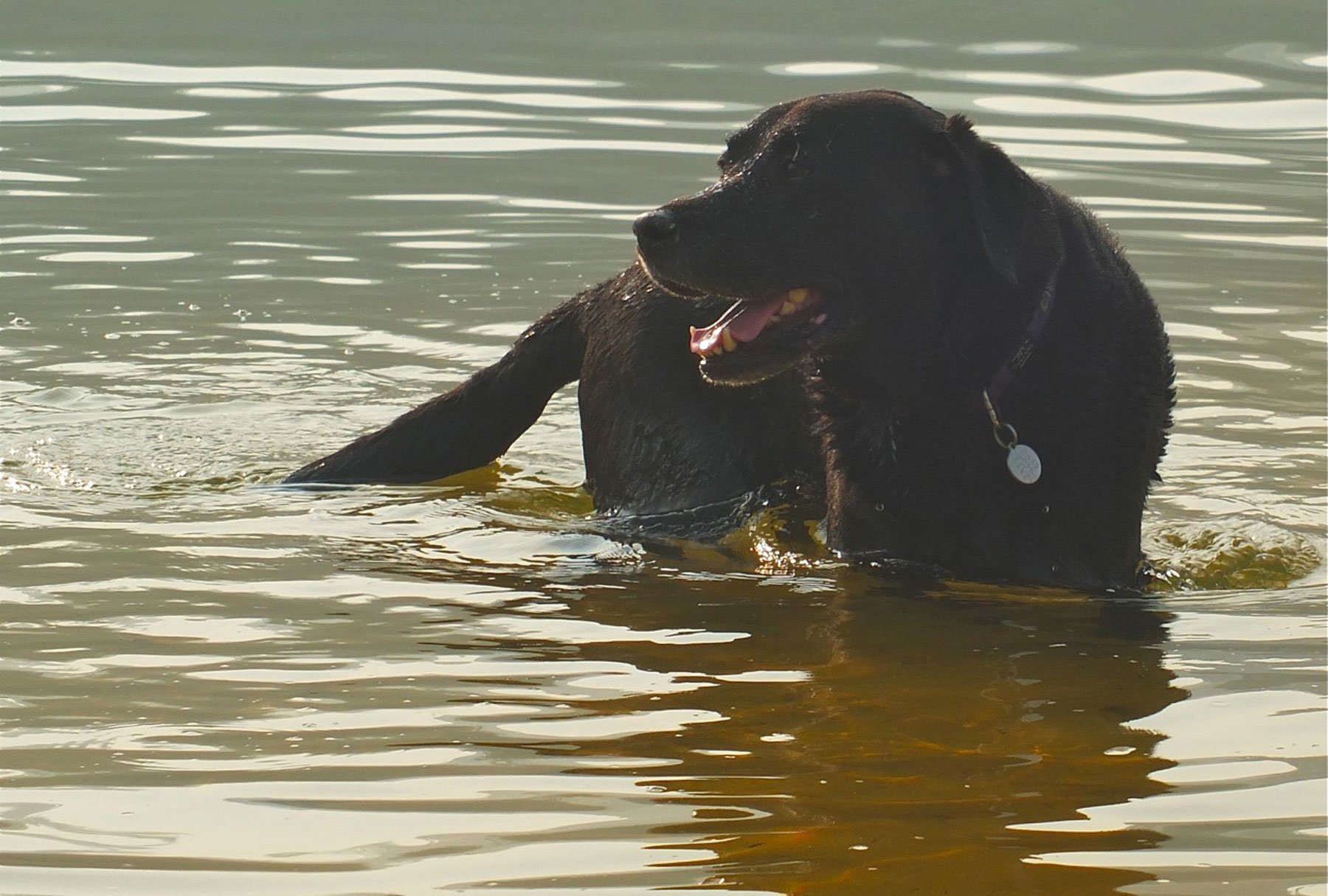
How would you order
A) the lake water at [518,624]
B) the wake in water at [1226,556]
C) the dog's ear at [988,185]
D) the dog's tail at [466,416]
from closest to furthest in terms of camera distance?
the lake water at [518,624]
the dog's ear at [988,185]
the wake in water at [1226,556]
the dog's tail at [466,416]

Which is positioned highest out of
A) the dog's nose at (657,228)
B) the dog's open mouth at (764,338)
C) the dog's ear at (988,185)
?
the dog's ear at (988,185)

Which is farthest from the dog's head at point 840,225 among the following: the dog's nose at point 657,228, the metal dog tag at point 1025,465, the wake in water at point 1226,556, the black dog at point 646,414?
the wake in water at point 1226,556

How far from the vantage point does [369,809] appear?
3.35 meters

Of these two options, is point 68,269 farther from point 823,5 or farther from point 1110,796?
point 823,5

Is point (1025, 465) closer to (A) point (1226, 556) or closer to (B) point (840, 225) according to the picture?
(B) point (840, 225)

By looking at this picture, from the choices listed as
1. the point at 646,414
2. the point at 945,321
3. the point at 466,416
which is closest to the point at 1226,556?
the point at 945,321

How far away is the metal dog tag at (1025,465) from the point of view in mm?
4930

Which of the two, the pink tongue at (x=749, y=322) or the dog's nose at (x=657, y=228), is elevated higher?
the dog's nose at (x=657, y=228)

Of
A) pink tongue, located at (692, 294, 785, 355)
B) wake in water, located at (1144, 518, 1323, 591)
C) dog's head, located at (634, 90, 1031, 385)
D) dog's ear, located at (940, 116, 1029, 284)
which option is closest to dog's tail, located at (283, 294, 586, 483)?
pink tongue, located at (692, 294, 785, 355)

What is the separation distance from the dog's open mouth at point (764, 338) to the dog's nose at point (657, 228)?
0.27 m

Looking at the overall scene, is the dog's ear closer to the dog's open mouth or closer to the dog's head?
the dog's head

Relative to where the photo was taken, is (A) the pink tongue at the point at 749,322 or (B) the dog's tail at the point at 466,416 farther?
(B) the dog's tail at the point at 466,416

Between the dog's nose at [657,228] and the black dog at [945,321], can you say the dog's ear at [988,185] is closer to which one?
the black dog at [945,321]

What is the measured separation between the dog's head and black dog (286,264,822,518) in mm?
624
